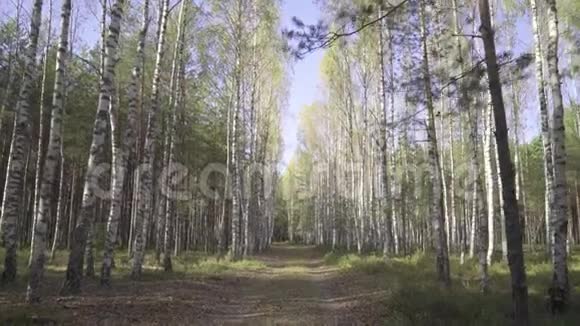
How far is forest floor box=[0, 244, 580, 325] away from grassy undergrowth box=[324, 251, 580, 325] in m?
0.02

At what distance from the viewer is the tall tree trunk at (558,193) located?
8375mm

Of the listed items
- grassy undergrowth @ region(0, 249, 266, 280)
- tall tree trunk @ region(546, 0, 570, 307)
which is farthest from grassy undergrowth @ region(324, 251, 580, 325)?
grassy undergrowth @ region(0, 249, 266, 280)

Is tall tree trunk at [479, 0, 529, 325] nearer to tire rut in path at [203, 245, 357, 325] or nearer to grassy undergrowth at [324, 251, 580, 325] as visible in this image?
grassy undergrowth at [324, 251, 580, 325]

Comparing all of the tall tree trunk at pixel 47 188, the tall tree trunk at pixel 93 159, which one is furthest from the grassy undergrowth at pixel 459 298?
the tall tree trunk at pixel 93 159

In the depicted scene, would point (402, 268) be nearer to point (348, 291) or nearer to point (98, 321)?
point (348, 291)

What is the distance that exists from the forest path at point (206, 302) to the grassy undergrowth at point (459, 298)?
50 centimetres

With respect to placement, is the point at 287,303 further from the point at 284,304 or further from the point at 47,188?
the point at 47,188

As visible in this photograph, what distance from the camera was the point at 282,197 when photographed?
2859 inches

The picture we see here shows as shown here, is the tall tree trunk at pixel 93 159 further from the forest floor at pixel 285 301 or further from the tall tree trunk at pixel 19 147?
→ the tall tree trunk at pixel 19 147

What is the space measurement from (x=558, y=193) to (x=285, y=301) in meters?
6.01

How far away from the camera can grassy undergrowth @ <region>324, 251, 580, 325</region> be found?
720cm

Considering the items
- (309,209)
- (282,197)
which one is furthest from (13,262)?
(282,197)

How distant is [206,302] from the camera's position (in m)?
10.1

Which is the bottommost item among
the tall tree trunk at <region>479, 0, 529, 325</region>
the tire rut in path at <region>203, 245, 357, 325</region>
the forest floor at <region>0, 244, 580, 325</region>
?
the tire rut in path at <region>203, 245, 357, 325</region>
